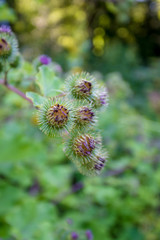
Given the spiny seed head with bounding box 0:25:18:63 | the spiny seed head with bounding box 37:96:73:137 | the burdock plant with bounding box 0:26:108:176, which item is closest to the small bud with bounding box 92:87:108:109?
the burdock plant with bounding box 0:26:108:176

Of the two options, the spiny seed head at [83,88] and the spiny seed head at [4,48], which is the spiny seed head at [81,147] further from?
the spiny seed head at [4,48]

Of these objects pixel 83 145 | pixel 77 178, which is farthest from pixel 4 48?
pixel 77 178

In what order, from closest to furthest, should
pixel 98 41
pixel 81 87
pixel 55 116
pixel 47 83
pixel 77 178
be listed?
1. pixel 55 116
2. pixel 81 87
3. pixel 47 83
4. pixel 77 178
5. pixel 98 41

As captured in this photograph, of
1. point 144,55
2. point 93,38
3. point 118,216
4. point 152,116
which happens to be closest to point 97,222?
point 118,216

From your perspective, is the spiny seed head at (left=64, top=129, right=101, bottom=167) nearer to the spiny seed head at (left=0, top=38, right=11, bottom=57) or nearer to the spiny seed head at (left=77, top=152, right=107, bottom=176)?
the spiny seed head at (left=77, top=152, right=107, bottom=176)

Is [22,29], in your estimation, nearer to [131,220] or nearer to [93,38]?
[93,38]

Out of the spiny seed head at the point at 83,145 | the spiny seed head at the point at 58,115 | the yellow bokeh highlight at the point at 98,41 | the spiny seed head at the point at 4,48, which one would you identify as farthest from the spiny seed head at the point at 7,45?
the yellow bokeh highlight at the point at 98,41

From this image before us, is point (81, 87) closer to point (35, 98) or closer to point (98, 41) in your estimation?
point (35, 98)
